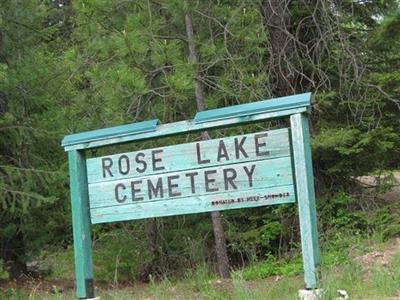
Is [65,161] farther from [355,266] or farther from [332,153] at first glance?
[355,266]

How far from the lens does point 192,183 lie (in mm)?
5668

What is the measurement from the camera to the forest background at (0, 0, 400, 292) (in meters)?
8.75

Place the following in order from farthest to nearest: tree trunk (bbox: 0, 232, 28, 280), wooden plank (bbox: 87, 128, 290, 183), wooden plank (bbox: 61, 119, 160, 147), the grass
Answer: tree trunk (bbox: 0, 232, 28, 280), wooden plank (bbox: 61, 119, 160, 147), wooden plank (bbox: 87, 128, 290, 183), the grass

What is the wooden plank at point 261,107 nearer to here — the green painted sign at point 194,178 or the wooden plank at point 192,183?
the green painted sign at point 194,178

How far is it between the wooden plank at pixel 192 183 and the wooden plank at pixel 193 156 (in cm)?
6

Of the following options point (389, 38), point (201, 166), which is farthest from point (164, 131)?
point (389, 38)

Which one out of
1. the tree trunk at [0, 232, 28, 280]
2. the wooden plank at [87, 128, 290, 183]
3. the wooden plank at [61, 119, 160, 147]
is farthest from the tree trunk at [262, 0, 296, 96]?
the tree trunk at [0, 232, 28, 280]

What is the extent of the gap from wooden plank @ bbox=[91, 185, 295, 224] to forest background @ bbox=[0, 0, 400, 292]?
2499 mm

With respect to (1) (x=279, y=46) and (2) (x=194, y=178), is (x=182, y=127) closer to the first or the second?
(2) (x=194, y=178)

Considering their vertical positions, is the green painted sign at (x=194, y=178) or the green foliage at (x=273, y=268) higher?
the green painted sign at (x=194, y=178)

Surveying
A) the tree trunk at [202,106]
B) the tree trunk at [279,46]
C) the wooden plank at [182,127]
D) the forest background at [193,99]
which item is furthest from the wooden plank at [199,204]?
the tree trunk at [279,46]

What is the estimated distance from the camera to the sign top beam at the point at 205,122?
527 cm

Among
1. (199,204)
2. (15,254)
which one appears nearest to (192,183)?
(199,204)

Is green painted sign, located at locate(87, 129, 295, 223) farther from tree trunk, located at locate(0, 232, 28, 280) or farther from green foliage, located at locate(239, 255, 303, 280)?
tree trunk, located at locate(0, 232, 28, 280)
